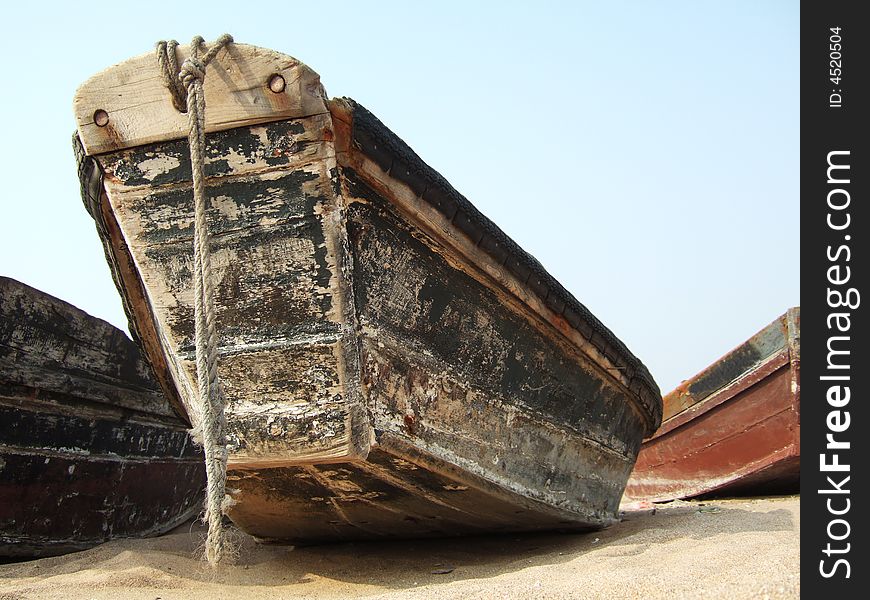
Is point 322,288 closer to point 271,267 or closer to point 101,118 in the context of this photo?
point 271,267

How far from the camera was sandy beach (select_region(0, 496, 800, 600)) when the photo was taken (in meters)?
2.46

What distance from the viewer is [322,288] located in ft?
9.06

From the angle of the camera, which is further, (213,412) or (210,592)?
(210,592)

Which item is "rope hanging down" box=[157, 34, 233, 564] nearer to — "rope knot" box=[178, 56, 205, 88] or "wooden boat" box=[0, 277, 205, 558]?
"rope knot" box=[178, 56, 205, 88]

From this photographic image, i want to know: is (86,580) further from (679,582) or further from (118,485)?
(679,582)

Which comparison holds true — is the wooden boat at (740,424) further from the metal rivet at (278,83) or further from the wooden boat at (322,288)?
the metal rivet at (278,83)

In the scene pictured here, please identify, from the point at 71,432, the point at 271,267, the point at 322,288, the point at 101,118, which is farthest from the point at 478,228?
the point at 71,432

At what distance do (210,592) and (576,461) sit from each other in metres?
1.70

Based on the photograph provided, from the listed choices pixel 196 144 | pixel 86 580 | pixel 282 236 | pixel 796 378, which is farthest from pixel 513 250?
pixel 796 378

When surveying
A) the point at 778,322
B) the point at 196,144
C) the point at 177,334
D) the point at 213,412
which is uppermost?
the point at 778,322

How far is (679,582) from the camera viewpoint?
2.42 meters

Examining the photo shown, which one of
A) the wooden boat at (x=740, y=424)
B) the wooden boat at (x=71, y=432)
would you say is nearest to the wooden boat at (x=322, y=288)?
the wooden boat at (x=71, y=432)

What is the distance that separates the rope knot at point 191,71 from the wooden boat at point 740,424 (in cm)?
486

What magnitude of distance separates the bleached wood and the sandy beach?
1.66 m
